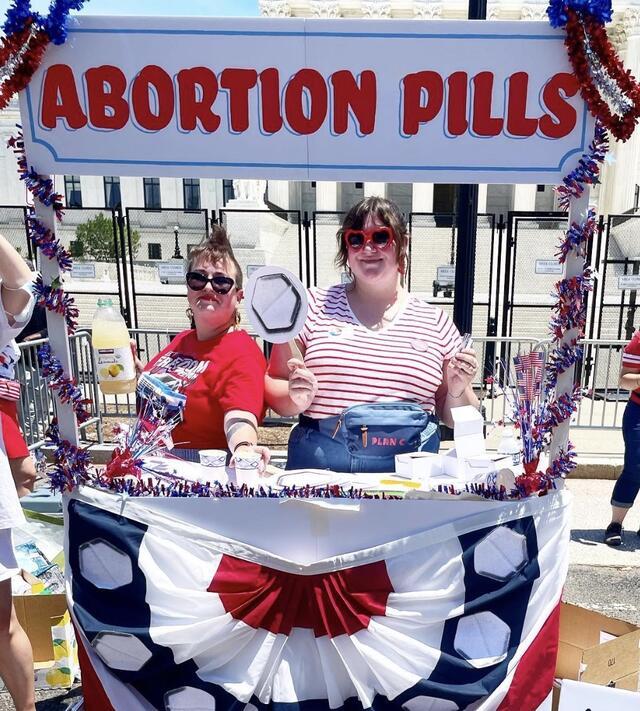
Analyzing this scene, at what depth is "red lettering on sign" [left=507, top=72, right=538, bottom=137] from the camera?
1.69 m

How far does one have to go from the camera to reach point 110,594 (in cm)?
192

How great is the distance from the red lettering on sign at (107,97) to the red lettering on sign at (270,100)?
15.9 inches

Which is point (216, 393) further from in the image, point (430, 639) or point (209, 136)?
point (430, 639)

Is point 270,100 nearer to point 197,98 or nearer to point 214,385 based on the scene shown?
point 197,98

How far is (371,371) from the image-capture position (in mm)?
2213

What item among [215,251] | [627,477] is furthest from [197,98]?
[627,477]

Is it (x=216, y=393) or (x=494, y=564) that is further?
(x=216, y=393)

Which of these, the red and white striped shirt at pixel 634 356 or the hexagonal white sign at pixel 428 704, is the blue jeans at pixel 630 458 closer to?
the red and white striped shirt at pixel 634 356

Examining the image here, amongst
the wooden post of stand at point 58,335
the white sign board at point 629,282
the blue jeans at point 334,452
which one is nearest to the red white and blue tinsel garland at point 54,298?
the wooden post of stand at point 58,335

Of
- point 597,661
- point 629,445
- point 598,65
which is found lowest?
point 597,661

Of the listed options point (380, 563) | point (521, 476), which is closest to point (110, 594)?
point (380, 563)

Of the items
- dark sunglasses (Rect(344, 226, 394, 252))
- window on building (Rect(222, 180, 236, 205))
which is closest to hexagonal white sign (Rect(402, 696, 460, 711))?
dark sunglasses (Rect(344, 226, 394, 252))

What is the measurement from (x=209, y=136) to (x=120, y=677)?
1.77 meters

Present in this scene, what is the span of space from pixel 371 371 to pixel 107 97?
126 cm
